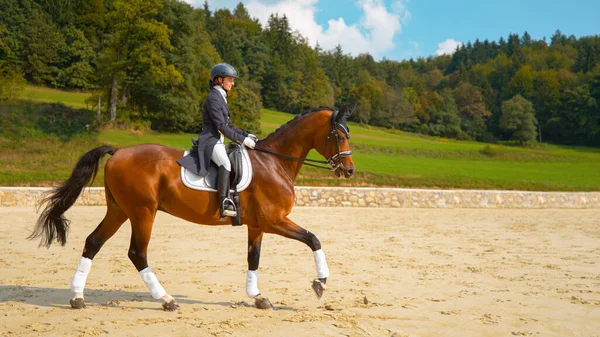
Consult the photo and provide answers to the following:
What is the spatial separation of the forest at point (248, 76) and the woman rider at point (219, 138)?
33607 mm

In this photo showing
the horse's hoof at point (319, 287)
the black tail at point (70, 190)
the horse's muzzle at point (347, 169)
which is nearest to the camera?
the horse's hoof at point (319, 287)

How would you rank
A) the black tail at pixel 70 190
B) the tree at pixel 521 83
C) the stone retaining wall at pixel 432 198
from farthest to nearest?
the tree at pixel 521 83 → the stone retaining wall at pixel 432 198 → the black tail at pixel 70 190

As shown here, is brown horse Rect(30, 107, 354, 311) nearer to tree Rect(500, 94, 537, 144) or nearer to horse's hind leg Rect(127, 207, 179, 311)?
horse's hind leg Rect(127, 207, 179, 311)

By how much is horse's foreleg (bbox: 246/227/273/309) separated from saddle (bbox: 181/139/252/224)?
57 cm

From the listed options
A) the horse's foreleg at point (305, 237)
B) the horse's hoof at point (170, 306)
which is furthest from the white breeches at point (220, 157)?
the horse's hoof at point (170, 306)

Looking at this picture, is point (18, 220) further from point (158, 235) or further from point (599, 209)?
point (599, 209)

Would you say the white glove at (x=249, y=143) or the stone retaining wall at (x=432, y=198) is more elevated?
the white glove at (x=249, y=143)

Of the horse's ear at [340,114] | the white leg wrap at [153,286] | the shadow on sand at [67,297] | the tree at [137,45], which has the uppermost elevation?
Result: the tree at [137,45]

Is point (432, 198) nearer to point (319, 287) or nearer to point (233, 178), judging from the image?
point (319, 287)

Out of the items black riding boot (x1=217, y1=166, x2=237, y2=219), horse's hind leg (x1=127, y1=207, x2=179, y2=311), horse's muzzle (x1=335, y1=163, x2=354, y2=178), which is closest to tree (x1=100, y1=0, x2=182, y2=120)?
horse's hind leg (x1=127, y1=207, x2=179, y2=311)

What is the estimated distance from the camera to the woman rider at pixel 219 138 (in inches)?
256

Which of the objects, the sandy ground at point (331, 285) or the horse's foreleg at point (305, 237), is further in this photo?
the horse's foreleg at point (305, 237)

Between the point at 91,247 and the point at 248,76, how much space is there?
8347 cm

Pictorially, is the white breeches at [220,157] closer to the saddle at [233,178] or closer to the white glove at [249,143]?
the saddle at [233,178]
